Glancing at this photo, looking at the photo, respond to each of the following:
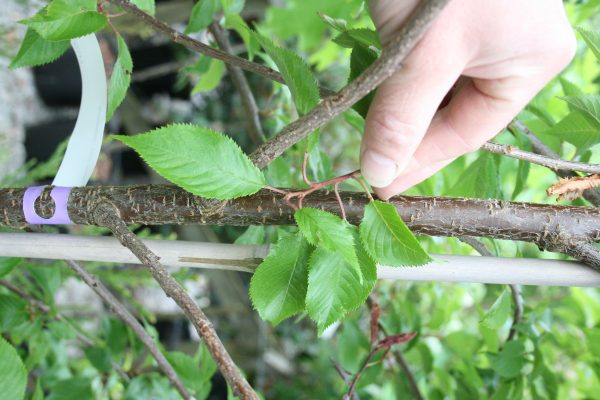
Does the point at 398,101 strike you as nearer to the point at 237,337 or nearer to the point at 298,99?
the point at 298,99

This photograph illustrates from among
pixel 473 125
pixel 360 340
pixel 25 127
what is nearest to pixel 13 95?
pixel 25 127

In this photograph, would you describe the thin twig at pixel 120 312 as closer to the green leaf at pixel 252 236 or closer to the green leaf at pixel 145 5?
the green leaf at pixel 252 236

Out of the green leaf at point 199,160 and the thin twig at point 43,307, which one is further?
the thin twig at point 43,307

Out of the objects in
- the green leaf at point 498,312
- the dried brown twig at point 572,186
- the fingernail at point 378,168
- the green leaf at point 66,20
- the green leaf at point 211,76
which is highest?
the green leaf at point 66,20

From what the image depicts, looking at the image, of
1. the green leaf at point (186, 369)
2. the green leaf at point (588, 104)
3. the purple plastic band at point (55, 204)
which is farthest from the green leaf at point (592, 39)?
the green leaf at point (186, 369)

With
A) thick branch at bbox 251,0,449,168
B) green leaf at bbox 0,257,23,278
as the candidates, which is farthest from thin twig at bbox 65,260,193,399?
thick branch at bbox 251,0,449,168
